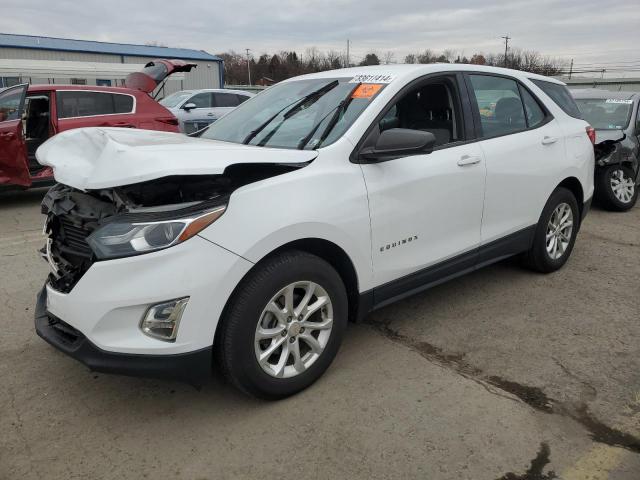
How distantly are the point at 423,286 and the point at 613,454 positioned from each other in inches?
55.7

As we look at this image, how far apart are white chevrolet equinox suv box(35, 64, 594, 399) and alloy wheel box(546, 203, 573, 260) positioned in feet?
1.87

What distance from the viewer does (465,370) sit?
3.18 meters

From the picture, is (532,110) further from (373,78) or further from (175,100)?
(175,100)

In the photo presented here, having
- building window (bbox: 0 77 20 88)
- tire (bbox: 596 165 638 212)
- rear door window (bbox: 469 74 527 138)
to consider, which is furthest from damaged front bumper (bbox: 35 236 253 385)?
building window (bbox: 0 77 20 88)

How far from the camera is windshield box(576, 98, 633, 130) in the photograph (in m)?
7.72

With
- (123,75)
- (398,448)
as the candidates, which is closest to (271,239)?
(398,448)

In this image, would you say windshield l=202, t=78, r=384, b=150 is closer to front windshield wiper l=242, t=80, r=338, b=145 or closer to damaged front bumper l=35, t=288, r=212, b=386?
front windshield wiper l=242, t=80, r=338, b=145

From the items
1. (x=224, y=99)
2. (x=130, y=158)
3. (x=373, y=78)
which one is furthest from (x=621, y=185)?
(x=224, y=99)

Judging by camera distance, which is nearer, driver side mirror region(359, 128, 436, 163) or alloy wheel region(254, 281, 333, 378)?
alloy wheel region(254, 281, 333, 378)

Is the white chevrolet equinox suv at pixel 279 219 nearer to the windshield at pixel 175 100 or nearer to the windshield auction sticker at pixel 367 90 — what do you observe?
the windshield auction sticker at pixel 367 90

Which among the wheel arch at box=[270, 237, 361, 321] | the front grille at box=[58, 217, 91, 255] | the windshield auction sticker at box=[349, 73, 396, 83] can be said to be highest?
the windshield auction sticker at box=[349, 73, 396, 83]

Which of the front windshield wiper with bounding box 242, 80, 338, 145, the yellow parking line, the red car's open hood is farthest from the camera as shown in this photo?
the red car's open hood

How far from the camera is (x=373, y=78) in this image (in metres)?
3.42

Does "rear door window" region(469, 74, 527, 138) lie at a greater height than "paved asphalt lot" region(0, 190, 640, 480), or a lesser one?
greater
